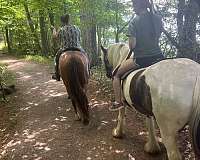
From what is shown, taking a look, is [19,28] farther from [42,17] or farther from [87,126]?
[87,126]

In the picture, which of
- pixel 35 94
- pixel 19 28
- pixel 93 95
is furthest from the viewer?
pixel 19 28

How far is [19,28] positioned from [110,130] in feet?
90.6

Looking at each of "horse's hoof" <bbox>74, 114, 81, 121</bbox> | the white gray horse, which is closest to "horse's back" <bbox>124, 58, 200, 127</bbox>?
the white gray horse

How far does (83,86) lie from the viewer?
7.66 meters

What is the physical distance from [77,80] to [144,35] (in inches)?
106

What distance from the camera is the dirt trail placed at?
6.12m

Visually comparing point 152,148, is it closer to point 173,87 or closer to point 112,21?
point 173,87

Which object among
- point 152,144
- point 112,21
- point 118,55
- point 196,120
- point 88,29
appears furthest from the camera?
point 112,21

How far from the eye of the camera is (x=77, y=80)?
7.43 m

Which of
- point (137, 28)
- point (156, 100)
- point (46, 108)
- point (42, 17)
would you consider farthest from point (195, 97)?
point (42, 17)

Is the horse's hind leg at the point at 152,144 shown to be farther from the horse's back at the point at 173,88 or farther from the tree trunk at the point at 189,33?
the tree trunk at the point at 189,33

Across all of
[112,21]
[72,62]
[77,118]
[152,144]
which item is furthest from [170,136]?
[112,21]

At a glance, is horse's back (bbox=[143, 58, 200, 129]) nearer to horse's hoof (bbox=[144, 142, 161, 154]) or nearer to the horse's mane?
horse's hoof (bbox=[144, 142, 161, 154])

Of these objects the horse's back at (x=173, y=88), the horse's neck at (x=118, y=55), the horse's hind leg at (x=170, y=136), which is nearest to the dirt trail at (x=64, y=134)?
the horse's hind leg at (x=170, y=136)
